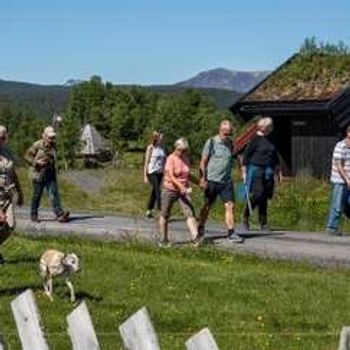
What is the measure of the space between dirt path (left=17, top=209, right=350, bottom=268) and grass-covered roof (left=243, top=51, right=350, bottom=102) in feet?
46.4

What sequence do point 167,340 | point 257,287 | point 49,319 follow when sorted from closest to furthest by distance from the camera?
point 167,340
point 49,319
point 257,287

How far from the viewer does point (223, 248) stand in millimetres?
17312

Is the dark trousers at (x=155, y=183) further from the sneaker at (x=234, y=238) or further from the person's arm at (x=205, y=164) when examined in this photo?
the person's arm at (x=205, y=164)

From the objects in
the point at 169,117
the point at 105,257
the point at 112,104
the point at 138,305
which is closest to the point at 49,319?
the point at 138,305

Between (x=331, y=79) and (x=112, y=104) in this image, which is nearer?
(x=331, y=79)

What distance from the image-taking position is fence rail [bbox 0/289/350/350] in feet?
14.9

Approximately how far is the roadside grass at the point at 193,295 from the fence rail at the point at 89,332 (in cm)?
377

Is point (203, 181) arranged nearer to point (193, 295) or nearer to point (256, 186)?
point (256, 186)

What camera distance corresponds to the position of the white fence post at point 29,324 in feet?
16.9

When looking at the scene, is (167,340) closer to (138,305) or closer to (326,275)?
(138,305)

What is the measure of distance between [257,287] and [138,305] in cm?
200

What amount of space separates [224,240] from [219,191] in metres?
0.92

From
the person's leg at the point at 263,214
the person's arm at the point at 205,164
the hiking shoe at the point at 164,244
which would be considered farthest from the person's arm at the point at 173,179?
the person's leg at the point at 263,214

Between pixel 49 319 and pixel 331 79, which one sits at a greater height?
pixel 331 79
